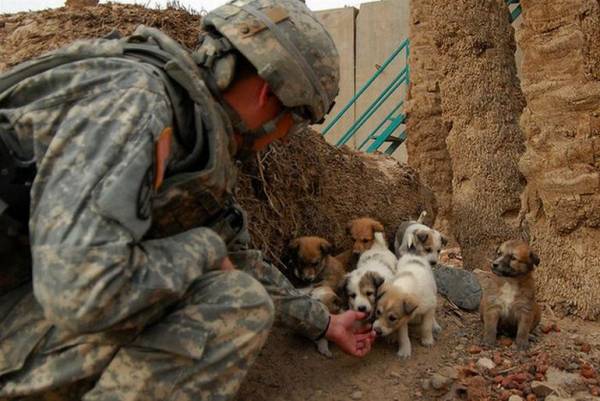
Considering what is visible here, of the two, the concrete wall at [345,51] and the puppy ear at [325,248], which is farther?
the concrete wall at [345,51]

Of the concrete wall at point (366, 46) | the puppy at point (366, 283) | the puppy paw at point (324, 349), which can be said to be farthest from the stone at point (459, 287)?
the concrete wall at point (366, 46)

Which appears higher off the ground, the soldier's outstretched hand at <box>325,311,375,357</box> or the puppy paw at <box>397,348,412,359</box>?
the soldier's outstretched hand at <box>325,311,375,357</box>

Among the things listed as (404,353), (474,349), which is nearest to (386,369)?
(404,353)

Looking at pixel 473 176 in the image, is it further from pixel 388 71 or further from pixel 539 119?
pixel 388 71

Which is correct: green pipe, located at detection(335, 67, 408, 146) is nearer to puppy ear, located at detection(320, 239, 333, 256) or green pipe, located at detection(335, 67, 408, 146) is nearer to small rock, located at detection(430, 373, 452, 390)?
puppy ear, located at detection(320, 239, 333, 256)

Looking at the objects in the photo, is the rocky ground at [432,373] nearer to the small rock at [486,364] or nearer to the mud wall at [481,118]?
the small rock at [486,364]

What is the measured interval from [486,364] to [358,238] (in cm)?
180

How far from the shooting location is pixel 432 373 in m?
4.07

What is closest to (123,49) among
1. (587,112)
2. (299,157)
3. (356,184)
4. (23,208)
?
(23,208)

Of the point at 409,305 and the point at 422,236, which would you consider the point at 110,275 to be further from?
the point at 422,236

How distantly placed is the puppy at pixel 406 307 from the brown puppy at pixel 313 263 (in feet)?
1.48

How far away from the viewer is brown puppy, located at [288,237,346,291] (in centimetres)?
482

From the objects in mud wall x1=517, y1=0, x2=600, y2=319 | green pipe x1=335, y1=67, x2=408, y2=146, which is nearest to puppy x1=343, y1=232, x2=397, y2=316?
mud wall x1=517, y1=0, x2=600, y2=319

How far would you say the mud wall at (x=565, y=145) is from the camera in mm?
5449
